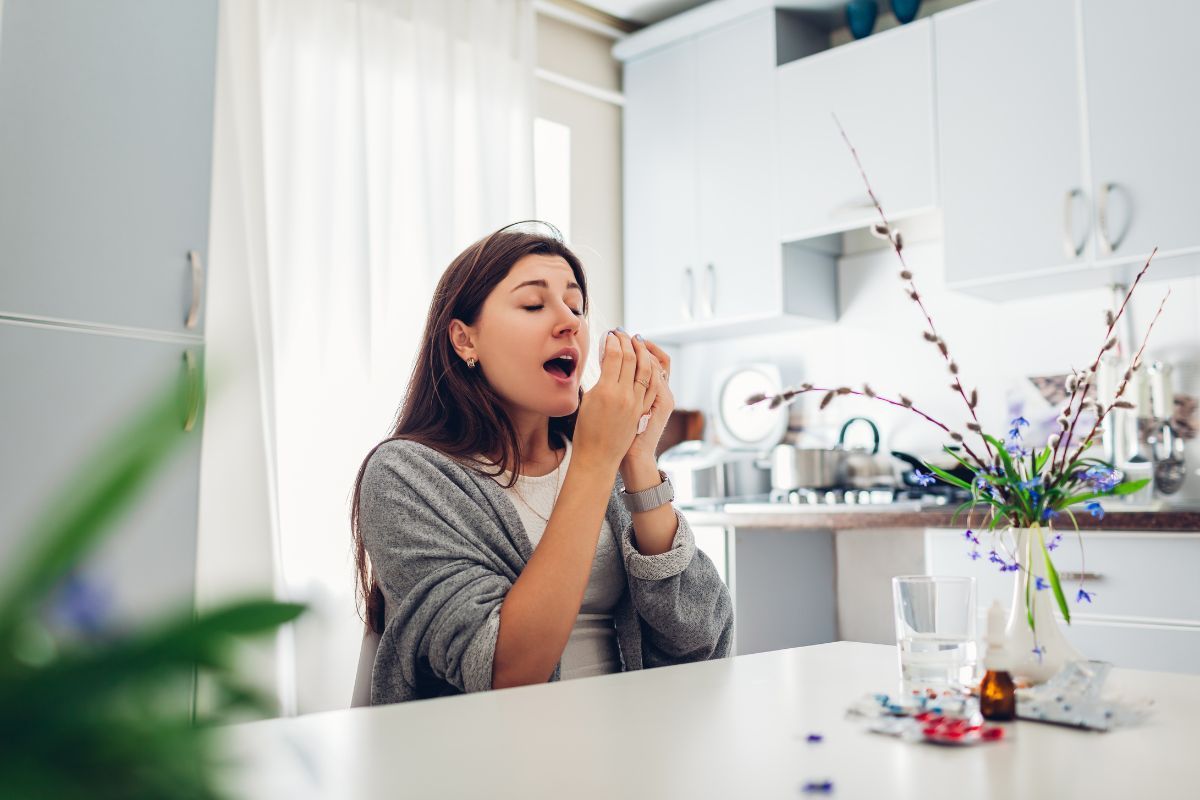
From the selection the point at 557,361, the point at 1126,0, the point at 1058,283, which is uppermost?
the point at 1126,0

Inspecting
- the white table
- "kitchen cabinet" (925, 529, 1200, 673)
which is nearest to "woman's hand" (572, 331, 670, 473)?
the white table

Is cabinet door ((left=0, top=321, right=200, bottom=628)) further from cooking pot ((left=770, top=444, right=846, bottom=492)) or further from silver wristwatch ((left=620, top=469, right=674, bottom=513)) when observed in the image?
→ cooking pot ((left=770, top=444, right=846, bottom=492))

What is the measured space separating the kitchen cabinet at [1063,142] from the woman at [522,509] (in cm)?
154

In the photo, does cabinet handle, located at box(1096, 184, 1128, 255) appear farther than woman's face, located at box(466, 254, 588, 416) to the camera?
Yes

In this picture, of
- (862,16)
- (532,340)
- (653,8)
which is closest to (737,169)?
(862,16)

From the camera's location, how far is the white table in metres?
0.61

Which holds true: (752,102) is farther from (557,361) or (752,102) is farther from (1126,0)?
(557,361)

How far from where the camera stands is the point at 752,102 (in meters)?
3.38

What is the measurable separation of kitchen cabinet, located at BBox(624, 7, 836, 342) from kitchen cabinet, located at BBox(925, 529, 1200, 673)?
131cm

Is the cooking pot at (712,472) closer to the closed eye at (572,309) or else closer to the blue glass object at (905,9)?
the blue glass object at (905,9)

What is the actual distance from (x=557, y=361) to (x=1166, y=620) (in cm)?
141

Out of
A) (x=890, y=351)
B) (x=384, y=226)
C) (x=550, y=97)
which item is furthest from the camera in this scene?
(x=550, y=97)

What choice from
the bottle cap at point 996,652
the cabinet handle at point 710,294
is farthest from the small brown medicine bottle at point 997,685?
the cabinet handle at point 710,294

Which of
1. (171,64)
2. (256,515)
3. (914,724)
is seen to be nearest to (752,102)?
(171,64)
